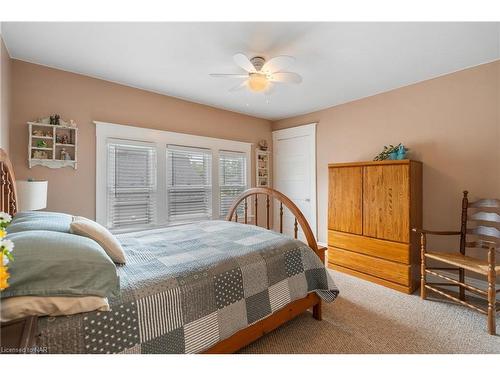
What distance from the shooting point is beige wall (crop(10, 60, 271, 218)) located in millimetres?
2551

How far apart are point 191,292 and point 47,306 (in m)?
0.62

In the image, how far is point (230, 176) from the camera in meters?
4.36

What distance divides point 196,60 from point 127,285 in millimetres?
2234

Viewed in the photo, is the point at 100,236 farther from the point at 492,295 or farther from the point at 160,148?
the point at 492,295

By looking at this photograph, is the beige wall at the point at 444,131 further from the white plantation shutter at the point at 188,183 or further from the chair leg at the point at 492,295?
the white plantation shutter at the point at 188,183

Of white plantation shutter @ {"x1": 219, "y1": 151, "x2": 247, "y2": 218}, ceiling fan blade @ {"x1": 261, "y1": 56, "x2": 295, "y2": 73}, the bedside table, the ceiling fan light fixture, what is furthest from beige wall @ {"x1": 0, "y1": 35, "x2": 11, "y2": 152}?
white plantation shutter @ {"x1": 219, "y1": 151, "x2": 247, "y2": 218}

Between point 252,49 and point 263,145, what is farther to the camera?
point 263,145

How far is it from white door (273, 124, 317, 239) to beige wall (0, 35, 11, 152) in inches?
152

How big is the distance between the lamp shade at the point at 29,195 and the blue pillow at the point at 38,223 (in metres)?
0.66

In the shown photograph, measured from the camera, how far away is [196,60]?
250 cm

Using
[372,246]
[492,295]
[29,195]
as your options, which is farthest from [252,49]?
[492,295]

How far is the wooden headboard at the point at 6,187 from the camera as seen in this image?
176 cm

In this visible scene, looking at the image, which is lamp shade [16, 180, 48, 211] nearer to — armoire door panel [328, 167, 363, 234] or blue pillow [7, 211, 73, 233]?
blue pillow [7, 211, 73, 233]

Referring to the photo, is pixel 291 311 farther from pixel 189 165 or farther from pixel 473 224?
pixel 189 165
